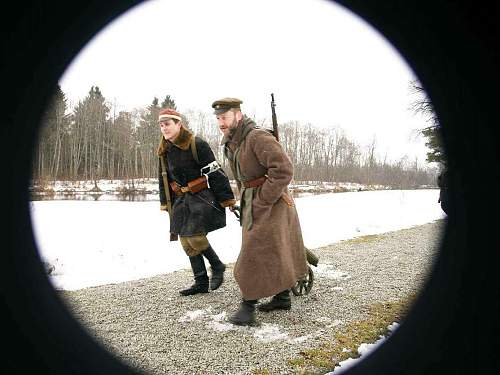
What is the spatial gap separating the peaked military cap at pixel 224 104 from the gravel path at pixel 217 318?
6.13 ft

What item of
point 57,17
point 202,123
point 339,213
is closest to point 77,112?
point 202,123

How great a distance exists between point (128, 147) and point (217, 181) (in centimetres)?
3442

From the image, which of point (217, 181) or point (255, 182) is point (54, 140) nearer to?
point (217, 181)

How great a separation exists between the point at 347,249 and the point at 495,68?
543 cm

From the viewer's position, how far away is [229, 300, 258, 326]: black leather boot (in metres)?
2.72

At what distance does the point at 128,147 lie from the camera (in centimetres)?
3488

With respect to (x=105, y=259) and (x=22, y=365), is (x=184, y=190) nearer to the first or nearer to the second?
(x=22, y=365)

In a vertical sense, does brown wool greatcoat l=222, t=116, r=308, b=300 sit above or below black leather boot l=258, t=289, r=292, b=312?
above

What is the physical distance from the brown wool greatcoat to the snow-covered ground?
5.04 ft

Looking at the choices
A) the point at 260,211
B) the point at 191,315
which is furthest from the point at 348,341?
the point at 191,315

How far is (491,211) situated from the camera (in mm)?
1220

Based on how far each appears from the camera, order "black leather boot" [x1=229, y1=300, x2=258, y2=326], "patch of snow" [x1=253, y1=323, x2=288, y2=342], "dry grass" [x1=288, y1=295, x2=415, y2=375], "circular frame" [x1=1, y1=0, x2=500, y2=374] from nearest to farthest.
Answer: "circular frame" [x1=1, y1=0, x2=500, y2=374]
"dry grass" [x1=288, y1=295, x2=415, y2=375]
"patch of snow" [x1=253, y1=323, x2=288, y2=342]
"black leather boot" [x1=229, y1=300, x2=258, y2=326]

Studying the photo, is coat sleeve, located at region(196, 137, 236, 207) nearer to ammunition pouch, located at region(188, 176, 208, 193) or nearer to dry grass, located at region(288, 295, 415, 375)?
ammunition pouch, located at region(188, 176, 208, 193)

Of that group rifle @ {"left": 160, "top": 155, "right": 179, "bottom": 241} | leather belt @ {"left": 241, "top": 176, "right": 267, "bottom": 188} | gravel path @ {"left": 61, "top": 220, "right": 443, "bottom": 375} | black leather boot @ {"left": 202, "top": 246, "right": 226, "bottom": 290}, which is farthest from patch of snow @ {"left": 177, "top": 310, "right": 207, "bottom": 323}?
leather belt @ {"left": 241, "top": 176, "right": 267, "bottom": 188}
